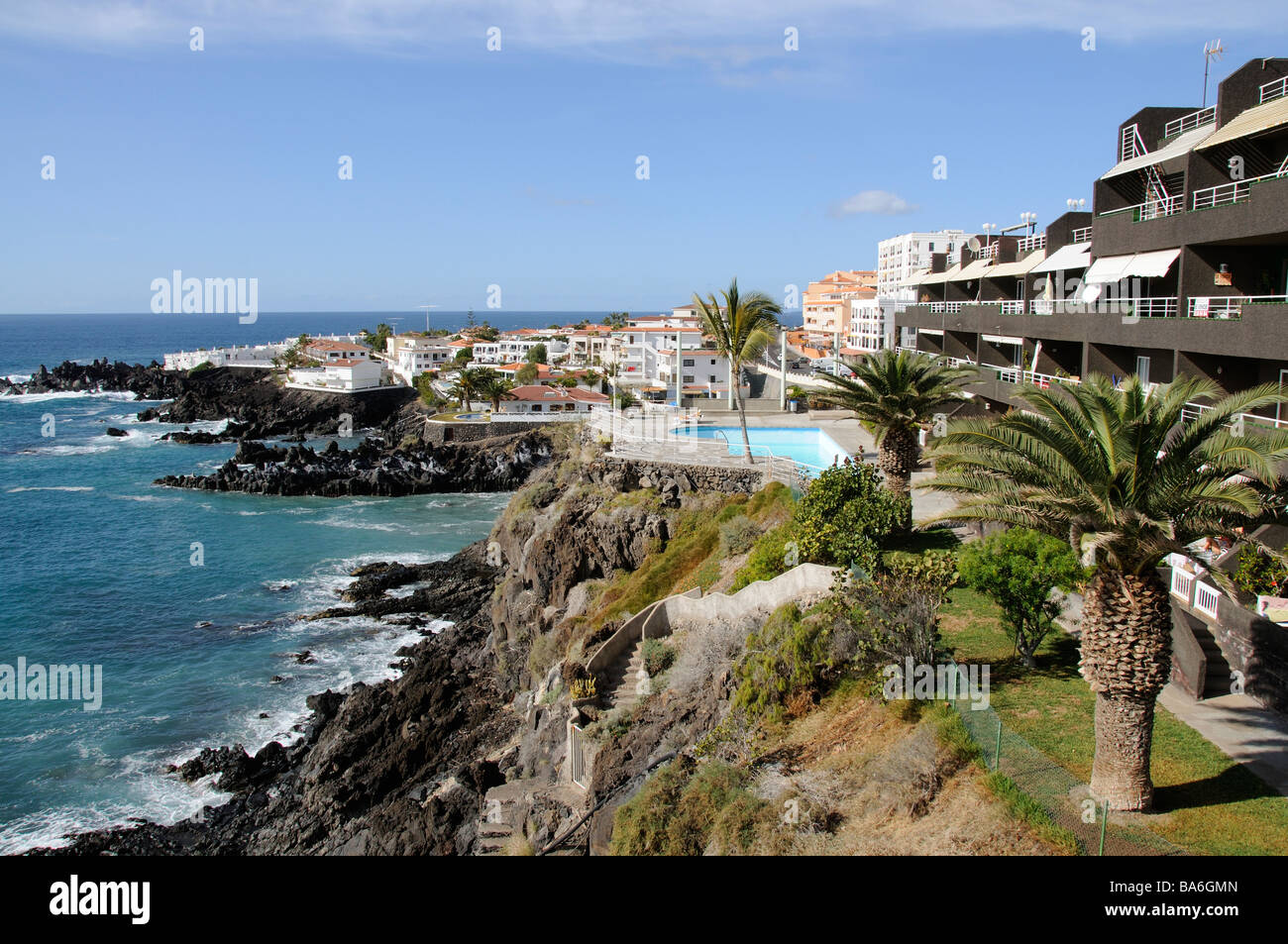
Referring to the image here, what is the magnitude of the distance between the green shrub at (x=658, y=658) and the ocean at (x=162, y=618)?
12560mm

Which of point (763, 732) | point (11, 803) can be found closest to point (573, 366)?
point (11, 803)

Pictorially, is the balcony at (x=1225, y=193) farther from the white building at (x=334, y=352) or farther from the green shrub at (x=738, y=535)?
the white building at (x=334, y=352)

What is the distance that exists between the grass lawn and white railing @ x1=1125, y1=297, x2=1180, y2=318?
9584 mm

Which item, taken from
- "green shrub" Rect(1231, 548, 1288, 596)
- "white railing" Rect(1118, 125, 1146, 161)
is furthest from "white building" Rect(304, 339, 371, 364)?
"green shrub" Rect(1231, 548, 1288, 596)

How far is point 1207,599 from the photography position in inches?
576

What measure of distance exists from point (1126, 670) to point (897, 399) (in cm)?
1068

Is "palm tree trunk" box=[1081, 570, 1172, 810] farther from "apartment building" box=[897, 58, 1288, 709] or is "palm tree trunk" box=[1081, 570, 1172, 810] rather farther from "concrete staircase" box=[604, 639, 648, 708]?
"concrete staircase" box=[604, 639, 648, 708]

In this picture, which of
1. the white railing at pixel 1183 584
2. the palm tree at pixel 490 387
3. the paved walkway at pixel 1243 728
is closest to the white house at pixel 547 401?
the palm tree at pixel 490 387

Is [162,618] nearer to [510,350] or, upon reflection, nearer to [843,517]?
[843,517]

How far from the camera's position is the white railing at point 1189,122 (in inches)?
885

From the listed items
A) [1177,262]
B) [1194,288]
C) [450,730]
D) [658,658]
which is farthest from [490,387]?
[1194,288]

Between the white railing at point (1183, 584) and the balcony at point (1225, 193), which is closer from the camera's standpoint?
the white railing at point (1183, 584)

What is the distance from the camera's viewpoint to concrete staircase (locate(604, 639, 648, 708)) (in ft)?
62.5

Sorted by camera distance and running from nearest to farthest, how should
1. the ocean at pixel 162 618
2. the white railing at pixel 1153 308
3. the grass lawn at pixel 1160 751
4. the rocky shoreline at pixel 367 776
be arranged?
1. the grass lawn at pixel 1160 751
2. the rocky shoreline at pixel 367 776
3. the white railing at pixel 1153 308
4. the ocean at pixel 162 618
